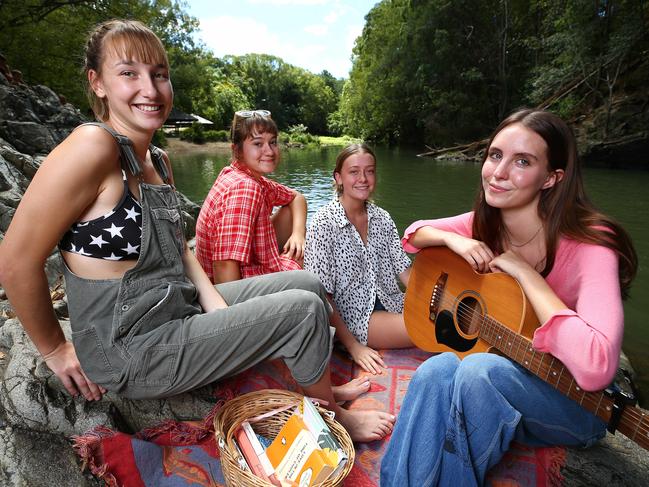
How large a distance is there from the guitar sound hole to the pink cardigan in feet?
1.33

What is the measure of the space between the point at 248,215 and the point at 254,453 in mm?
1468

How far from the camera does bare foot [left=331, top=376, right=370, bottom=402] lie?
2.43m

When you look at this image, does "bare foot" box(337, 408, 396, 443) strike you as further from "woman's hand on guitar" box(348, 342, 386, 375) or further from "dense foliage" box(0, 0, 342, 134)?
"dense foliage" box(0, 0, 342, 134)

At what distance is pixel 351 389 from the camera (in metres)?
2.48

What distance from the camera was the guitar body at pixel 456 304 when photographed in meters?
1.87

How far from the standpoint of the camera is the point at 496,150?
2006 millimetres

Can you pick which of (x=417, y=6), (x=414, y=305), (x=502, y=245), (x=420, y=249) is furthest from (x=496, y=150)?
(x=417, y=6)

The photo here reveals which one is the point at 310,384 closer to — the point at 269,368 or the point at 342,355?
the point at 269,368

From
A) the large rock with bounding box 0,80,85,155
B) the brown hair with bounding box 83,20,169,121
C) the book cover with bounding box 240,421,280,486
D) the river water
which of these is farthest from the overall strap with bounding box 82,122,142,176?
the large rock with bounding box 0,80,85,155

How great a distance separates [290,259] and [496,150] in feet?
5.83

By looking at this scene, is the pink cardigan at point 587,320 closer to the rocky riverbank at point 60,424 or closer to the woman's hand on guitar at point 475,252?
the woman's hand on guitar at point 475,252

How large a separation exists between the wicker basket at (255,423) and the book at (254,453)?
0.12 feet

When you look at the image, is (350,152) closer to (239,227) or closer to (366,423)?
(239,227)

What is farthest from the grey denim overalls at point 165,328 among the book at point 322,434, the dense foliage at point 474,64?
the dense foliage at point 474,64
